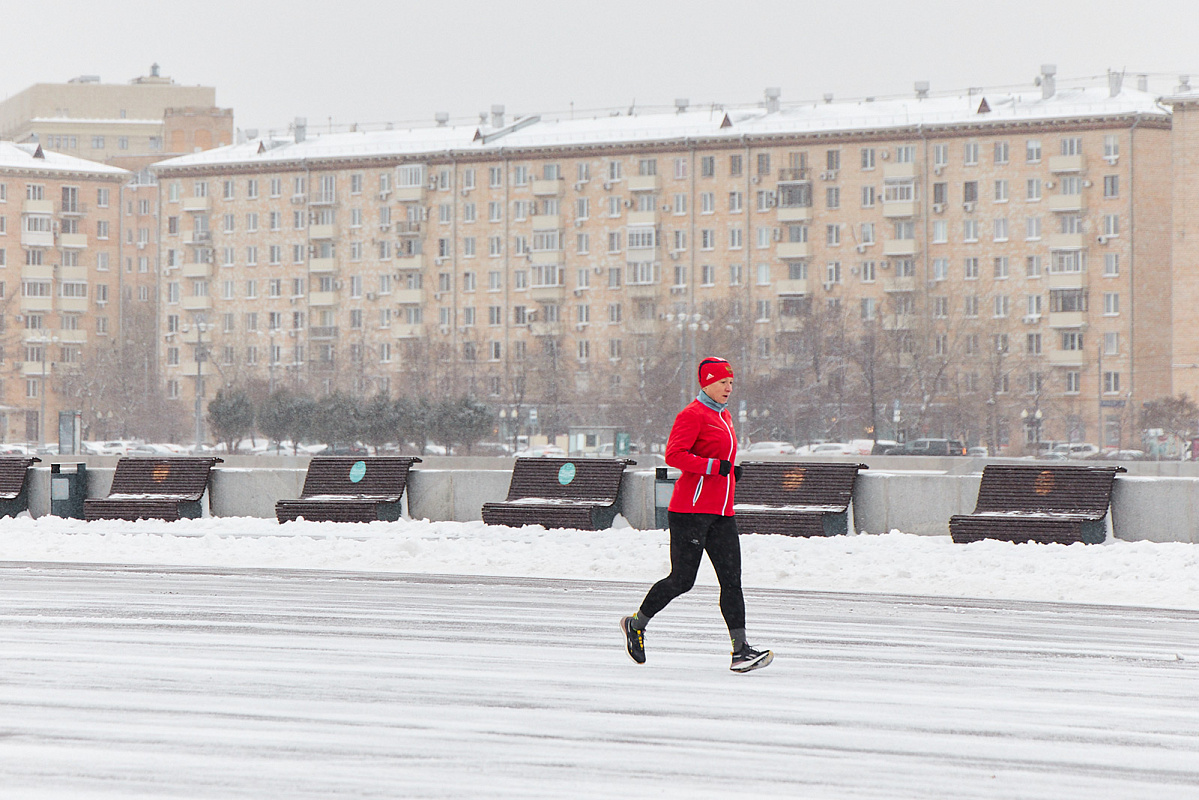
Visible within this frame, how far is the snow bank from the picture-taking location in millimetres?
13750

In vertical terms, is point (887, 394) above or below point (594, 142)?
below

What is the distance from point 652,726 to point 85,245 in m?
117

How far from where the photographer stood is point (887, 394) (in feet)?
268

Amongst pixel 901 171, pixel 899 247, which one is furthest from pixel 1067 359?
pixel 901 171

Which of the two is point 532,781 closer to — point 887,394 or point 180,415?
point 887,394

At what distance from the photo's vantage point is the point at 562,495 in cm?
2020

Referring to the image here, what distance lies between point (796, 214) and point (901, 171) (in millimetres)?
6701

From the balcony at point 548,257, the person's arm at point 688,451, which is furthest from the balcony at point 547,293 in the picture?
the person's arm at point 688,451

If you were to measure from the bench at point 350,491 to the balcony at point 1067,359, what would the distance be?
72455 millimetres

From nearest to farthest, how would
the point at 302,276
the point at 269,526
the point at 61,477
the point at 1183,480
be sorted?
the point at 1183,480, the point at 269,526, the point at 61,477, the point at 302,276

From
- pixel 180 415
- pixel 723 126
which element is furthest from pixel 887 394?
pixel 180 415

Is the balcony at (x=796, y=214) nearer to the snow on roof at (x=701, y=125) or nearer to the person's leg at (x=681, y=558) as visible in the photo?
the snow on roof at (x=701, y=125)

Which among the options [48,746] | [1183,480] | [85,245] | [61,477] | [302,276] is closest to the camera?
[48,746]

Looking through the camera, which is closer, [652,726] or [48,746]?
[48,746]
